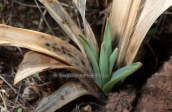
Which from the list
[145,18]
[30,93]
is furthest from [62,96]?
[145,18]

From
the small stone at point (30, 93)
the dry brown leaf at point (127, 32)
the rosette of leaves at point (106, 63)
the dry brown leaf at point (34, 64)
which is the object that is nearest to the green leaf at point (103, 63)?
the rosette of leaves at point (106, 63)

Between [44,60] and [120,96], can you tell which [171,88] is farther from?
[44,60]

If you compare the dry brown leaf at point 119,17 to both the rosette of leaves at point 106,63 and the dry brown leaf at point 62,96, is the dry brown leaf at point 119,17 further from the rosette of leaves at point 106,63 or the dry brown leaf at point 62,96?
the dry brown leaf at point 62,96

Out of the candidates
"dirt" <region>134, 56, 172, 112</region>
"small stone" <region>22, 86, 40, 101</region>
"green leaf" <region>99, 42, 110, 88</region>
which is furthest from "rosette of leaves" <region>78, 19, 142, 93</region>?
"small stone" <region>22, 86, 40, 101</region>

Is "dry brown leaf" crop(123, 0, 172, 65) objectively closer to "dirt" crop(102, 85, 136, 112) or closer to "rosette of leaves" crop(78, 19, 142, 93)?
"rosette of leaves" crop(78, 19, 142, 93)

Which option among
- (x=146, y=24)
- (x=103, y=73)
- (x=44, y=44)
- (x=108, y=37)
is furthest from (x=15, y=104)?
(x=146, y=24)

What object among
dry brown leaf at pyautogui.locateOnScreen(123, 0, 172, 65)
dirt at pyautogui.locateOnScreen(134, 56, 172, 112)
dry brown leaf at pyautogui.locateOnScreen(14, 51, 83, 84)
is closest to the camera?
dry brown leaf at pyautogui.locateOnScreen(14, 51, 83, 84)
